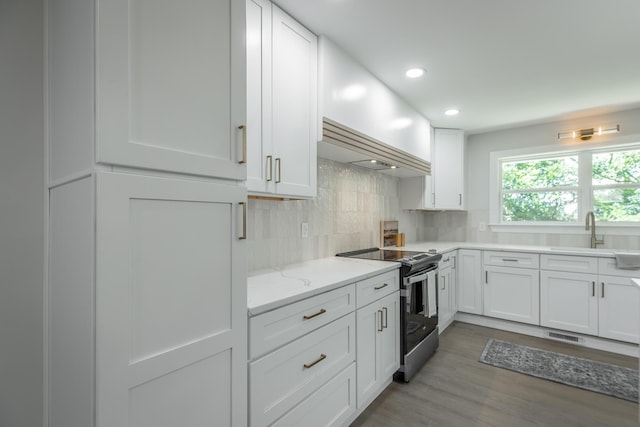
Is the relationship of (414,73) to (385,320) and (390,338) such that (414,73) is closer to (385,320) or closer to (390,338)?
(385,320)

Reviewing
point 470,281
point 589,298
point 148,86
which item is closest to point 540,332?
point 589,298

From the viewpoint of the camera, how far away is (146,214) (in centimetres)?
90

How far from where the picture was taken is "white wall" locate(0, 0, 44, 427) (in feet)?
3.64

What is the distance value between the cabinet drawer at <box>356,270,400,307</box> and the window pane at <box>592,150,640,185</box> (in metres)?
2.92

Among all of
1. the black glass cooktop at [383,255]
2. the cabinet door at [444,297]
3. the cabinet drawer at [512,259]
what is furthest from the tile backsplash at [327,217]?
the cabinet drawer at [512,259]

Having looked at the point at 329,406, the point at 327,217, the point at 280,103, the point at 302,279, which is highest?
the point at 280,103

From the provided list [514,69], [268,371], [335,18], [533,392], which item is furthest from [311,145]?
[533,392]

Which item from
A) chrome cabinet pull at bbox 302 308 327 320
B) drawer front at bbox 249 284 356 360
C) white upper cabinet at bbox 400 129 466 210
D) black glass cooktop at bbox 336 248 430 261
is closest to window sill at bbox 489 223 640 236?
white upper cabinet at bbox 400 129 466 210

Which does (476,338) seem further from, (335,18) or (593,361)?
(335,18)

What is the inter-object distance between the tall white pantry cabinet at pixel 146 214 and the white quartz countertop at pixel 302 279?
193 mm

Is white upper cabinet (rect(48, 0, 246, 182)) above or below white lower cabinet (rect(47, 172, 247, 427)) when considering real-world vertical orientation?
above

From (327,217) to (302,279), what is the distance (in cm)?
98

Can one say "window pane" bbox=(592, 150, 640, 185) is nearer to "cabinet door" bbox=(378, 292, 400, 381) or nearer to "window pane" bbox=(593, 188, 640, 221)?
"window pane" bbox=(593, 188, 640, 221)

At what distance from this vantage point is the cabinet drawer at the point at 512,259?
331cm
